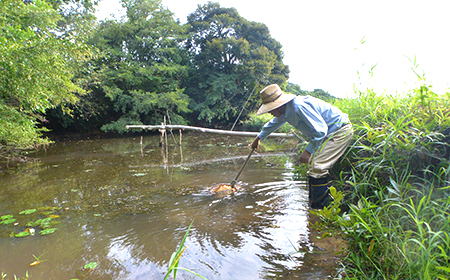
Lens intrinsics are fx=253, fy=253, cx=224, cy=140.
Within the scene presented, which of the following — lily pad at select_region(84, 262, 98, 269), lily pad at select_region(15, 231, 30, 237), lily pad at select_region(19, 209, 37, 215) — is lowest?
lily pad at select_region(19, 209, 37, 215)

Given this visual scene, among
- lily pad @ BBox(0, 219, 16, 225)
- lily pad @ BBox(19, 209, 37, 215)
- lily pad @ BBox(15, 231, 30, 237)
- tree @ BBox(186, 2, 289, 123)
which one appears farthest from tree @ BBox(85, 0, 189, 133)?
lily pad @ BBox(15, 231, 30, 237)

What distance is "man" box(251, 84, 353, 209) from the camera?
101 inches

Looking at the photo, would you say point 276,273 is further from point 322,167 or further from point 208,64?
point 208,64

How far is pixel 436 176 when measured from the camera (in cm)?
181

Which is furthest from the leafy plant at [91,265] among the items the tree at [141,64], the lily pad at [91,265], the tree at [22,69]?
the tree at [141,64]

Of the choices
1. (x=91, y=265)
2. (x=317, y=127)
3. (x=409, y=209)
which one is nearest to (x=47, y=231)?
(x=91, y=265)

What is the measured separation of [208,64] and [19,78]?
1453 cm

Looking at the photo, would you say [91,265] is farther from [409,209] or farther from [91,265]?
[409,209]

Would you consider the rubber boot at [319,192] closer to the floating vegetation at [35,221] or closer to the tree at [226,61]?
the floating vegetation at [35,221]

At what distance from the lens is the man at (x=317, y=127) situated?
2.57 metres

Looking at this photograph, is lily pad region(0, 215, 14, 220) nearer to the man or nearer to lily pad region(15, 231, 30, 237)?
lily pad region(15, 231, 30, 237)

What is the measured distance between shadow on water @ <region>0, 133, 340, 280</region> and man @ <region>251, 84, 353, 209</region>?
673 millimetres

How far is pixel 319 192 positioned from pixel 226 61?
16.8 metres

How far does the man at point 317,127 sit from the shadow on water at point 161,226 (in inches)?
26.5
